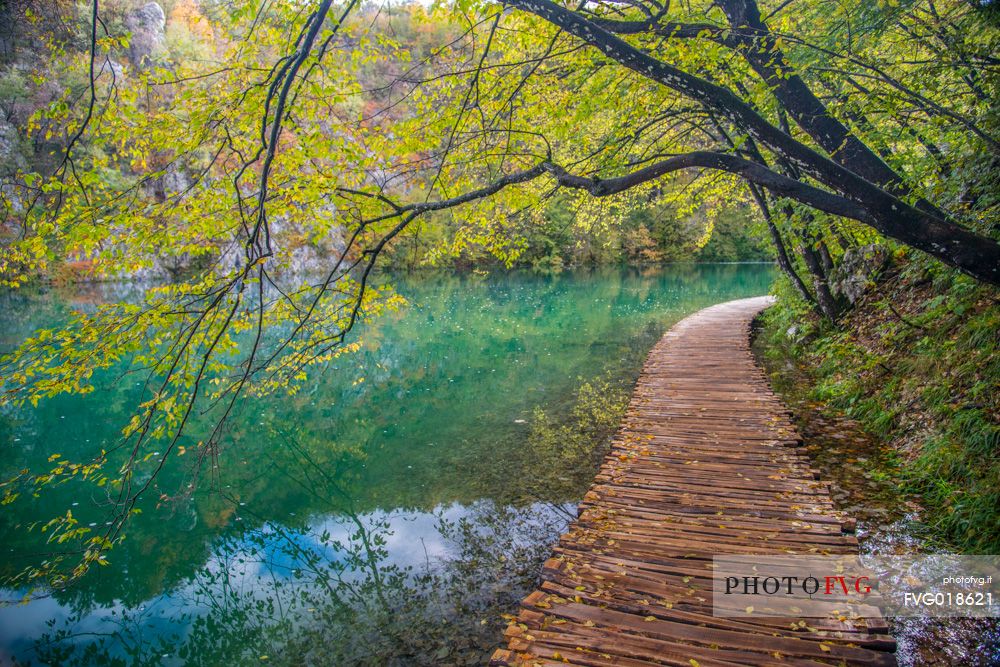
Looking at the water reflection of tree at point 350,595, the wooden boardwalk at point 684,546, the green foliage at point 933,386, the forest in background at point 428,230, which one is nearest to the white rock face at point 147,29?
the forest in background at point 428,230

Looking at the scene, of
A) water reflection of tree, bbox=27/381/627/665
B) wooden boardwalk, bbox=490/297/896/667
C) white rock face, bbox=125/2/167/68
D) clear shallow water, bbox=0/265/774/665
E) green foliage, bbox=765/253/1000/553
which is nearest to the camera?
wooden boardwalk, bbox=490/297/896/667

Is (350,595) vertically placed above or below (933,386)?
below

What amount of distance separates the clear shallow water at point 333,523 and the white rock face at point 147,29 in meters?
38.0

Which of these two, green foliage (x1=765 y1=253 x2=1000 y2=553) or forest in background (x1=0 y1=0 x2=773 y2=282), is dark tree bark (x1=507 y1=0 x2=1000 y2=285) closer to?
green foliage (x1=765 y1=253 x2=1000 y2=553)

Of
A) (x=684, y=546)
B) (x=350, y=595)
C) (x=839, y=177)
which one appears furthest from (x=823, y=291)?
(x=350, y=595)

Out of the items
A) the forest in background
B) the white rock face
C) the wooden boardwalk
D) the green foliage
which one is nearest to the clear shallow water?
the wooden boardwalk

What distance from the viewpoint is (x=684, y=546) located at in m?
4.68

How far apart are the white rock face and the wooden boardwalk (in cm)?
4732

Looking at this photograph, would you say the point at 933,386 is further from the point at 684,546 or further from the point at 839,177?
the point at 684,546

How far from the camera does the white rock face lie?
129 ft

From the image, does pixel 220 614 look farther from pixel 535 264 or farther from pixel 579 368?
pixel 535 264

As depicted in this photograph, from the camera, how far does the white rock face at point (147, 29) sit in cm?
3931

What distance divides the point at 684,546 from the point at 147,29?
52.6 m

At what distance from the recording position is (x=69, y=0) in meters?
5.78
